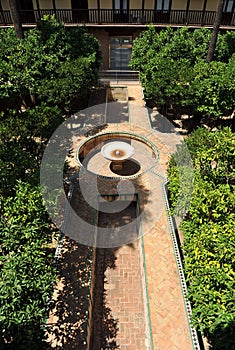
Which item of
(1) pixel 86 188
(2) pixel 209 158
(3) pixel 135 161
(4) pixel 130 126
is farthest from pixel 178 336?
(4) pixel 130 126

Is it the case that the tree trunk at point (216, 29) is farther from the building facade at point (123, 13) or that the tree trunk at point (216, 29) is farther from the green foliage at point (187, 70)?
the building facade at point (123, 13)

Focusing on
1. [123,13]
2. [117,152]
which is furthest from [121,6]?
[117,152]

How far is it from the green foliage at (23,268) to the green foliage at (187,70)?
11212mm

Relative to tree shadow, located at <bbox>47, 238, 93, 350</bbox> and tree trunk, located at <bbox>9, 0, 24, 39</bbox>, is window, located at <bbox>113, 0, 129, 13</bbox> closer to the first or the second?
tree trunk, located at <bbox>9, 0, 24, 39</bbox>

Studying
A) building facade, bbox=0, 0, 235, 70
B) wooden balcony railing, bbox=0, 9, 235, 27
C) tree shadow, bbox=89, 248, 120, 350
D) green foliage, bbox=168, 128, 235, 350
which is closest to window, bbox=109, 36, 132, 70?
wooden balcony railing, bbox=0, 9, 235, 27

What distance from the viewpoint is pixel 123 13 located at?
2500 centimetres

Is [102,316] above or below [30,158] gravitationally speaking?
below

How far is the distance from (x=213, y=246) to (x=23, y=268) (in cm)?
554

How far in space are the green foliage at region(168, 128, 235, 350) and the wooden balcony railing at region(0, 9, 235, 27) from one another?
18.8 meters

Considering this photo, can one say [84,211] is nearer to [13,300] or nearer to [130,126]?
[13,300]

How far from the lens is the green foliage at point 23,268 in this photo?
6.59 m

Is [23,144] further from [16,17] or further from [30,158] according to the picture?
[16,17]

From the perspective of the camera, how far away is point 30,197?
357 inches

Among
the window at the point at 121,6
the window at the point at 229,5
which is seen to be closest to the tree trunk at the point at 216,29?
the window at the point at 229,5
